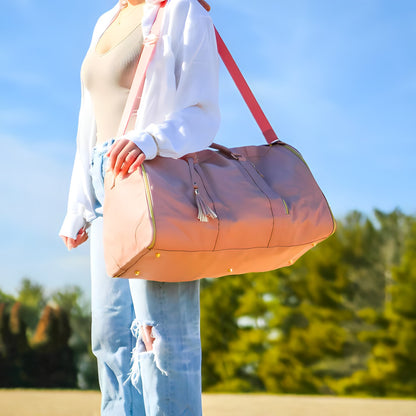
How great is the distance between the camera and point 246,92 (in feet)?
6.03

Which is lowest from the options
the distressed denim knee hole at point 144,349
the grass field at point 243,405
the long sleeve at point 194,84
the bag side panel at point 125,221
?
the grass field at point 243,405

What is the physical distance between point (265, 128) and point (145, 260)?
2.37 ft

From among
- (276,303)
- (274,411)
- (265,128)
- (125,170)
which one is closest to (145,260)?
(125,170)

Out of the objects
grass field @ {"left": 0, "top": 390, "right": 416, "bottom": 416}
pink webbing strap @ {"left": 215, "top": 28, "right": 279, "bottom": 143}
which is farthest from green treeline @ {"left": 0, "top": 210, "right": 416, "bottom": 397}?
pink webbing strap @ {"left": 215, "top": 28, "right": 279, "bottom": 143}

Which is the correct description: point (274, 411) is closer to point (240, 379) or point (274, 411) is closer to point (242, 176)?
point (242, 176)

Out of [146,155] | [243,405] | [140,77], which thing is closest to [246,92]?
[140,77]

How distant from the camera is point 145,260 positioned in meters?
1.41

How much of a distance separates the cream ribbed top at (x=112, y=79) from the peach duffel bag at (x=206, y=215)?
8 cm

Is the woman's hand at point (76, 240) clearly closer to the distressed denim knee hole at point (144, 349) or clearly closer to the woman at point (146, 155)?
the woman at point (146, 155)

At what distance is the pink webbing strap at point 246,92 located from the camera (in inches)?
71.2

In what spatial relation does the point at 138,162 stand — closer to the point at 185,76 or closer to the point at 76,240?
the point at 185,76

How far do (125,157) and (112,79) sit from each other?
379 mm

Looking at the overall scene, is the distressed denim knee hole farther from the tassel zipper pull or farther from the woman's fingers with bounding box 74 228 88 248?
the woman's fingers with bounding box 74 228 88 248

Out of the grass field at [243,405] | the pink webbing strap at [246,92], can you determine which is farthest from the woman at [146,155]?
the grass field at [243,405]
